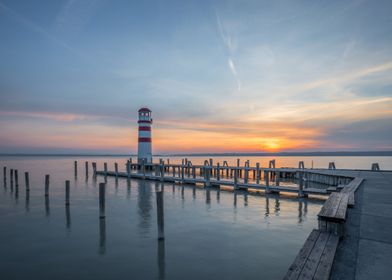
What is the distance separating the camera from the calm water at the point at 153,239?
8.76 meters

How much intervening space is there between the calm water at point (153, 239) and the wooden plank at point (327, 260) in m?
3.63

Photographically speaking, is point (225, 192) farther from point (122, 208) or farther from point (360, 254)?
point (360, 254)

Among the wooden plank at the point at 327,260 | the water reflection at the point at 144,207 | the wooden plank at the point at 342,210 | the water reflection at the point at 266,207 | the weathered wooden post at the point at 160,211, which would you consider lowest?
the water reflection at the point at 144,207

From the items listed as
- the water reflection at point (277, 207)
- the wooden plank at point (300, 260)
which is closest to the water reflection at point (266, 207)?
the water reflection at point (277, 207)

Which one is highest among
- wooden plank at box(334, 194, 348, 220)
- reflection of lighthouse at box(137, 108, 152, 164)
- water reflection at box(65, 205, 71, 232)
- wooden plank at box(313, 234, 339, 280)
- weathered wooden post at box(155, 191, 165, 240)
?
reflection of lighthouse at box(137, 108, 152, 164)

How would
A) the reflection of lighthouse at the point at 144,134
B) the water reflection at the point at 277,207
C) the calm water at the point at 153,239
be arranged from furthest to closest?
the reflection of lighthouse at the point at 144,134 < the water reflection at the point at 277,207 < the calm water at the point at 153,239

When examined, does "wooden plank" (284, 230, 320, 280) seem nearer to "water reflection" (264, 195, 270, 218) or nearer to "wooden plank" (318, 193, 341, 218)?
"wooden plank" (318, 193, 341, 218)

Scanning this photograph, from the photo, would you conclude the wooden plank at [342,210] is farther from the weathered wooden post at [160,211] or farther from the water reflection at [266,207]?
the water reflection at [266,207]

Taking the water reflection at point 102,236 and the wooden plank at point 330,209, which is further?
the water reflection at point 102,236

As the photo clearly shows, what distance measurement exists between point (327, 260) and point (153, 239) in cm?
865

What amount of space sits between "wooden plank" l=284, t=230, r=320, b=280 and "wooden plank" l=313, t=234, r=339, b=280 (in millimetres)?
238

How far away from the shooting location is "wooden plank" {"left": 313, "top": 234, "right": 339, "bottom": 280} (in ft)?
13.2

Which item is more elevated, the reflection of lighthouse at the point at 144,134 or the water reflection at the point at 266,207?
the reflection of lighthouse at the point at 144,134

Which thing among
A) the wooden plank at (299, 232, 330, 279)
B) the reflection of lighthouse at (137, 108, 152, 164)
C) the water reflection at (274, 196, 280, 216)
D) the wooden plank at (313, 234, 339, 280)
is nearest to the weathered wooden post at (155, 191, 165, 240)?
the wooden plank at (299, 232, 330, 279)
